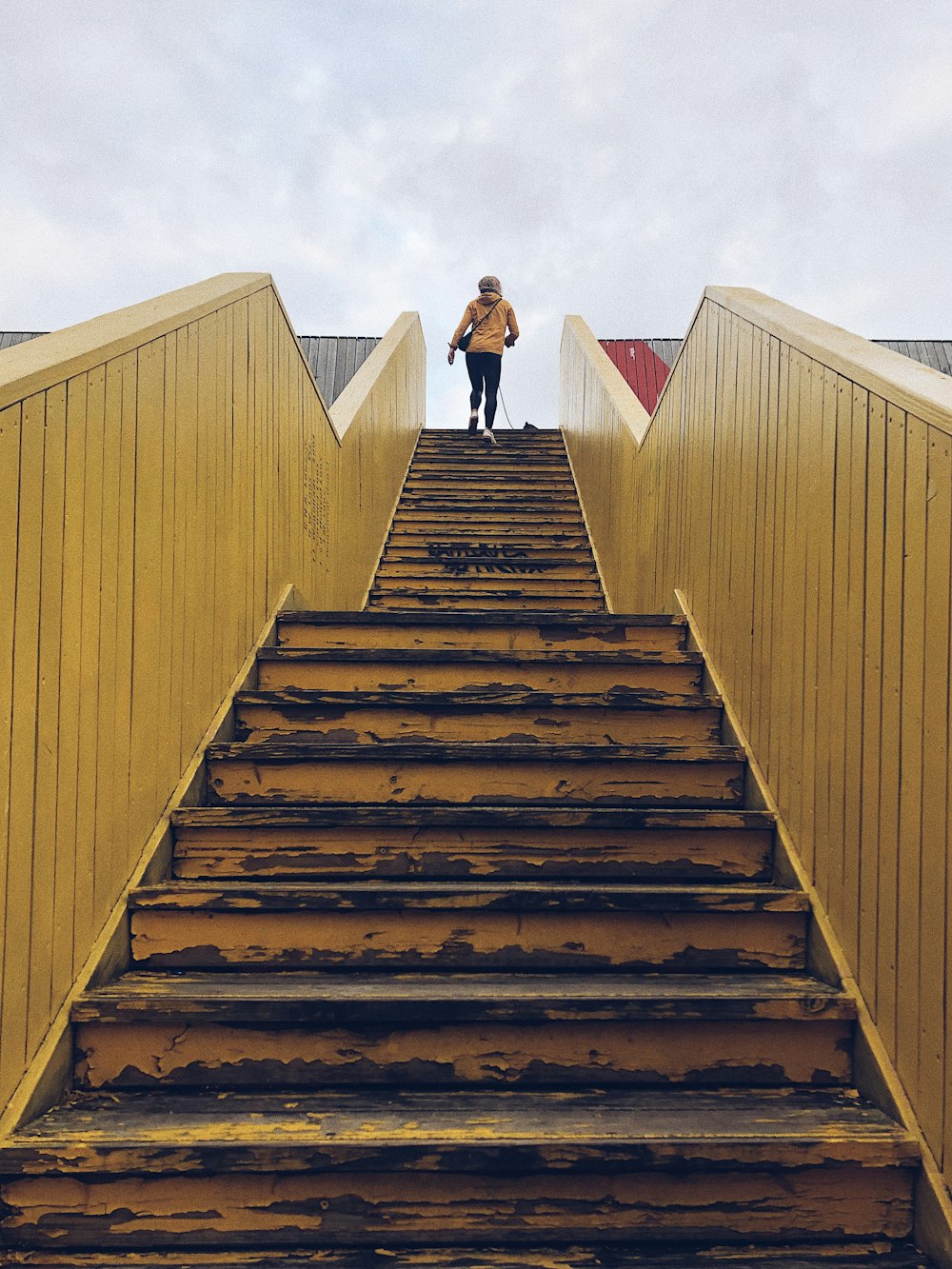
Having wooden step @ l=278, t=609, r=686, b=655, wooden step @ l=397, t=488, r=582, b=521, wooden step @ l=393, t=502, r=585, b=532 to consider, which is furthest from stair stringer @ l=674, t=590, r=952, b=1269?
wooden step @ l=397, t=488, r=582, b=521

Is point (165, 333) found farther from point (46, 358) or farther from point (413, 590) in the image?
point (413, 590)

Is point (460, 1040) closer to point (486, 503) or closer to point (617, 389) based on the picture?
point (617, 389)

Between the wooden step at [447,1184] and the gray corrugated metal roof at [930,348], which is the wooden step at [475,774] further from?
the gray corrugated metal roof at [930,348]

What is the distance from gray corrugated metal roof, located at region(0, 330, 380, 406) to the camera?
41.2 ft

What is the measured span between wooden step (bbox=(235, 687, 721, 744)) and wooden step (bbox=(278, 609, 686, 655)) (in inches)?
18.7

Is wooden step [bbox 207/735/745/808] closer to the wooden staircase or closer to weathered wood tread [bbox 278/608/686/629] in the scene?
the wooden staircase

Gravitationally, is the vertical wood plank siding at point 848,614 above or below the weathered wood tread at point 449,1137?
above

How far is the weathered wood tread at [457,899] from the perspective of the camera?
1.87 meters

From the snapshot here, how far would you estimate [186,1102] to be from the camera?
1.57 m

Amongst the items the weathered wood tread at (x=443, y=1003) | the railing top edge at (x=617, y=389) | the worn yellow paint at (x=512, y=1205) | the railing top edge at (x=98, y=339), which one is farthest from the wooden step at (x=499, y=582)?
the worn yellow paint at (x=512, y=1205)

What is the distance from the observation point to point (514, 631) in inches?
118

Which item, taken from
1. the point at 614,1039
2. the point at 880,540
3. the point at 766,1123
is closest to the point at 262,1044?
the point at 614,1039

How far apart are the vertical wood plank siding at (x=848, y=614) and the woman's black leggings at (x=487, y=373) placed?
403 centimetres

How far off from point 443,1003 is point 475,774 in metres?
0.71
